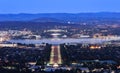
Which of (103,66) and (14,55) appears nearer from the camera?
(103,66)

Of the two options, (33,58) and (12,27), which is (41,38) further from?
(33,58)

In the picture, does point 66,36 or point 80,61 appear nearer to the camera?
point 80,61

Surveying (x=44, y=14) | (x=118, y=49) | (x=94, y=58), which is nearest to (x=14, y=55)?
(x=94, y=58)

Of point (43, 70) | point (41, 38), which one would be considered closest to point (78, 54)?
point (43, 70)

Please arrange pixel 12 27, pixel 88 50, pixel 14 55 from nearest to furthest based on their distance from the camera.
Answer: pixel 14 55 < pixel 88 50 < pixel 12 27

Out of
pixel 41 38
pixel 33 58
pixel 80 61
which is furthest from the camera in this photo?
pixel 41 38

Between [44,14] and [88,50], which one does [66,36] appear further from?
[44,14]

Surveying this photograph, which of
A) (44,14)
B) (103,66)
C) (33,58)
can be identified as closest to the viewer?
(103,66)

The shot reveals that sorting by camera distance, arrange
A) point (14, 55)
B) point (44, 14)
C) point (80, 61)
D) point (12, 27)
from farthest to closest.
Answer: point (44, 14) → point (12, 27) → point (14, 55) → point (80, 61)
